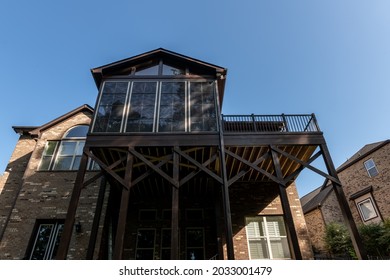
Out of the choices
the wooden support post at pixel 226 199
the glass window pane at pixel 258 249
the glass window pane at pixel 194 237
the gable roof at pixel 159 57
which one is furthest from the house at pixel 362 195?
the gable roof at pixel 159 57

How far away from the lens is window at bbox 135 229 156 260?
426 inches

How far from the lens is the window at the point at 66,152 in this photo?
1191 cm

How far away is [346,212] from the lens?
7773 mm

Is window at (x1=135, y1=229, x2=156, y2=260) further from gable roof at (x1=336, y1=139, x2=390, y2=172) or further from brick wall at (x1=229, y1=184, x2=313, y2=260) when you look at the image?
gable roof at (x1=336, y1=139, x2=390, y2=172)

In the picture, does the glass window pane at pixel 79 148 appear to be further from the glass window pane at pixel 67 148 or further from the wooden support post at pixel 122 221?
the wooden support post at pixel 122 221

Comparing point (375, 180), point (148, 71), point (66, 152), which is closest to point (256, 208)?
point (148, 71)

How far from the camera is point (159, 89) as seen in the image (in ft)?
35.4

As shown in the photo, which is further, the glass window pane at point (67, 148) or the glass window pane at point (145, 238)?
the glass window pane at point (67, 148)

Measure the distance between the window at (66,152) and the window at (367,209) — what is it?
57.1 feet

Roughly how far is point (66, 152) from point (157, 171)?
649 cm

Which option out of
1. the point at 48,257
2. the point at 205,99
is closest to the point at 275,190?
the point at 205,99

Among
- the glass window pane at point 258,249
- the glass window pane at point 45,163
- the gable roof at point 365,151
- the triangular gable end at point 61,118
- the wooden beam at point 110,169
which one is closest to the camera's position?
the wooden beam at point 110,169

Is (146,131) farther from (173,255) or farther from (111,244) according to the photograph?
(111,244)

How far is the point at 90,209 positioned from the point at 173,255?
5303 mm
